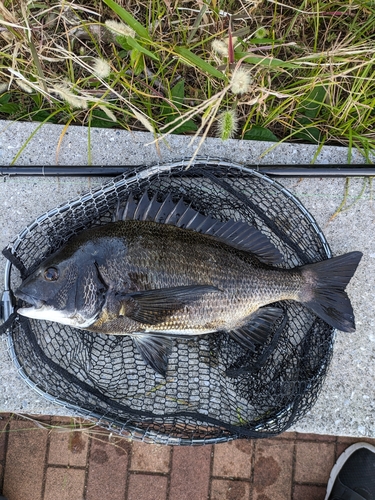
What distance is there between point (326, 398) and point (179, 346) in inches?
36.8

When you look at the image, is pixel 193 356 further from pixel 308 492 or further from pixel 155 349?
pixel 308 492

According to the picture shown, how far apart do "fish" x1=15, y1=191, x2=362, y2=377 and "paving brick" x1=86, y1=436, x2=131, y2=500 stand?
93cm

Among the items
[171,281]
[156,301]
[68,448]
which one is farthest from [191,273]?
[68,448]

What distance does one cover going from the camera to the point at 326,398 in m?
2.72

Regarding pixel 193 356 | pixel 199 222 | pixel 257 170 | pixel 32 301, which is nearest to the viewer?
pixel 32 301

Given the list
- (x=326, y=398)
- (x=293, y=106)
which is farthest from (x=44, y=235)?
(x=326, y=398)

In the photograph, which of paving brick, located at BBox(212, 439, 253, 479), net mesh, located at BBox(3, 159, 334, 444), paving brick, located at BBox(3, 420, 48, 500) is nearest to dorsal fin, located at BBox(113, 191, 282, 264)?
net mesh, located at BBox(3, 159, 334, 444)

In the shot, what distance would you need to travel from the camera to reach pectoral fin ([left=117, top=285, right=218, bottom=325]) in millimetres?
2191

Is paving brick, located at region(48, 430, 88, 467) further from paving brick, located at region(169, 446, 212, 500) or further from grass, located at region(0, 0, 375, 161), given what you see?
grass, located at region(0, 0, 375, 161)

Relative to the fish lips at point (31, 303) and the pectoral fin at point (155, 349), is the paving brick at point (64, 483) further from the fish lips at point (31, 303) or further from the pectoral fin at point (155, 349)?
the fish lips at point (31, 303)

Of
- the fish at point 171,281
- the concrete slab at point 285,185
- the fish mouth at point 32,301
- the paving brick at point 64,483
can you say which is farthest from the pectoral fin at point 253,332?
the paving brick at point 64,483

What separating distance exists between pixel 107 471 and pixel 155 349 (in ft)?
3.68

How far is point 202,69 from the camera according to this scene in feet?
8.34

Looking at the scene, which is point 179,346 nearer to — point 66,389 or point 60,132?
point 66,389
